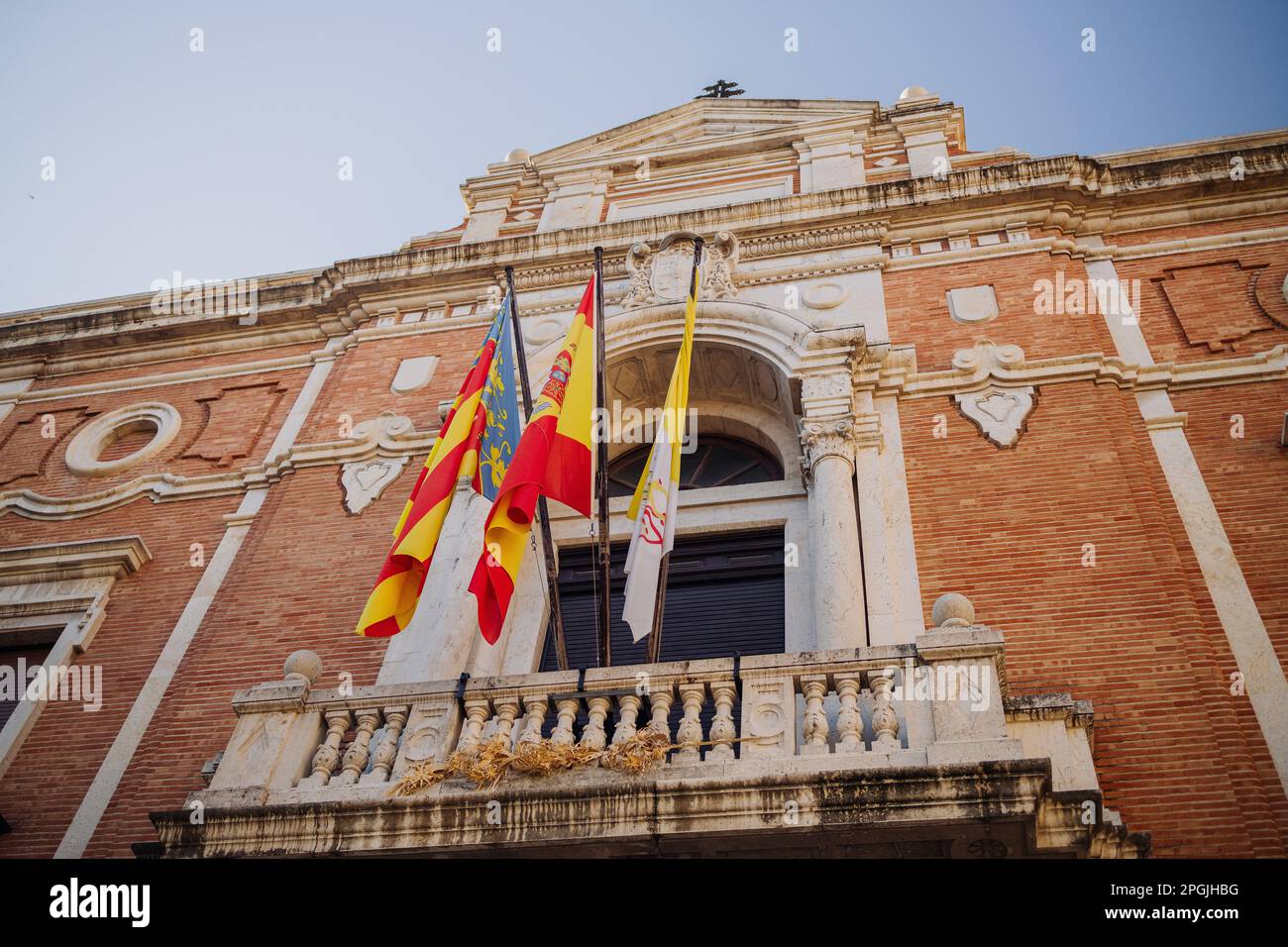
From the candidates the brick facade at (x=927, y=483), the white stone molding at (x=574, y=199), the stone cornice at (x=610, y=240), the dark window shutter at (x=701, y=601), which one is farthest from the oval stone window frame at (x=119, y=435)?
the dark window shutter at (x=701, y=601)

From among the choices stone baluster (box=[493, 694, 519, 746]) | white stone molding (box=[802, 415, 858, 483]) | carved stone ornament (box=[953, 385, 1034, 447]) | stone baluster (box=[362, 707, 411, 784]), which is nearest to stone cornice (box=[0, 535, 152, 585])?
stone baluster (box=[362, 707, 411, 784])

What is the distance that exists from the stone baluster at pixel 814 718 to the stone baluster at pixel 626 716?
43.7 inches

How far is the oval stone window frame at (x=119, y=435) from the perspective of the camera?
14188 mm

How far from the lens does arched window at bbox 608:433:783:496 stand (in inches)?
496

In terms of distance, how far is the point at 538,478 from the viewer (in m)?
8.95

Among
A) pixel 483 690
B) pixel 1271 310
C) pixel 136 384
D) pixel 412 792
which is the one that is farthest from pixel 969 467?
pixel 136 384

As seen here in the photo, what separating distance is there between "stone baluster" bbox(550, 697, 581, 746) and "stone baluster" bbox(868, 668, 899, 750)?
1973 mm

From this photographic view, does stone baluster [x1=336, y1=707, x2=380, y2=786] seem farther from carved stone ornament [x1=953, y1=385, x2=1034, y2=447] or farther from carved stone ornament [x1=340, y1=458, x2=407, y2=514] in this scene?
carved stone ornament [x1=953, y1=385, x2=1034, y2=447]

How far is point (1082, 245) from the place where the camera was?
13.3m

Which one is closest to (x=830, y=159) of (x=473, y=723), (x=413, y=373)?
(x=413, y=373)

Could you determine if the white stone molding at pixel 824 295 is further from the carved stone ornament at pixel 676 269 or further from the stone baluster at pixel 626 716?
the stone baluster at pixel 626 716
